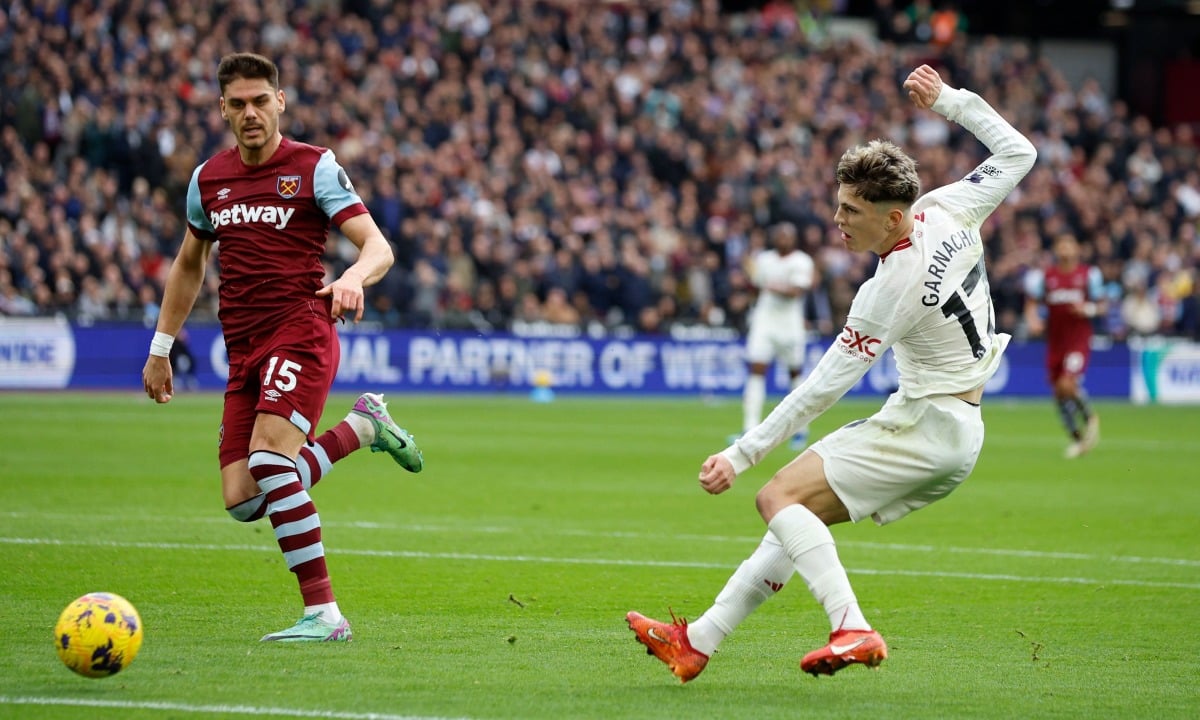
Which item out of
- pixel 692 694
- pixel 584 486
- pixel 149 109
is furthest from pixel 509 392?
pixel 692 694

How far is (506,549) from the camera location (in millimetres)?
11227

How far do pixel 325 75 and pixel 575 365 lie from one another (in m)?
6.77

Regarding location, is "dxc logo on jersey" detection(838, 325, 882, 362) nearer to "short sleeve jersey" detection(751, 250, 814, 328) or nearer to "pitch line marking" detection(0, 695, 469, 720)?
"pitch line marking" detection(0, 695, 469, 720)

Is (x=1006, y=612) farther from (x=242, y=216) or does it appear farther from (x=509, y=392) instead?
(x=509, y=392)

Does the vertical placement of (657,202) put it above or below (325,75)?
below

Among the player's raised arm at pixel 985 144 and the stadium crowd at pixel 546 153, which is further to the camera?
the stadium crowd at pixel 546 153

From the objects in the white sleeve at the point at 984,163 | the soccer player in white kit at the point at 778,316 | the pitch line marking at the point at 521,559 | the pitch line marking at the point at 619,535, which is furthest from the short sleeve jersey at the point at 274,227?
the soccer player in white kit at the point at 778,316

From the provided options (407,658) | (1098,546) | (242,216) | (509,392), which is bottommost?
(509,392)

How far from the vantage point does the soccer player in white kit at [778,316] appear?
812 inches

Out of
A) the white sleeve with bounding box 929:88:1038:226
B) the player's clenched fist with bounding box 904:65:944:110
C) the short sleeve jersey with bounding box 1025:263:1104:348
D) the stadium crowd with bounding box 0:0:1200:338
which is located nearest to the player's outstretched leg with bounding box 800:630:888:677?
the white sleeve with bounding box 929:88:1038:226

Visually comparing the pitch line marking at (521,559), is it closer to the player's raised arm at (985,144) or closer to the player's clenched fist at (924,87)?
the player's raised arm at (985,144)

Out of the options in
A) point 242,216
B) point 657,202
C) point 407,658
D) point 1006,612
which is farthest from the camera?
point 657,202

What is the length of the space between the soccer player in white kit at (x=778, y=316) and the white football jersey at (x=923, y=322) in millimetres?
13392

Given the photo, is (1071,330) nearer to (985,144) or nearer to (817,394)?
(985,144)
